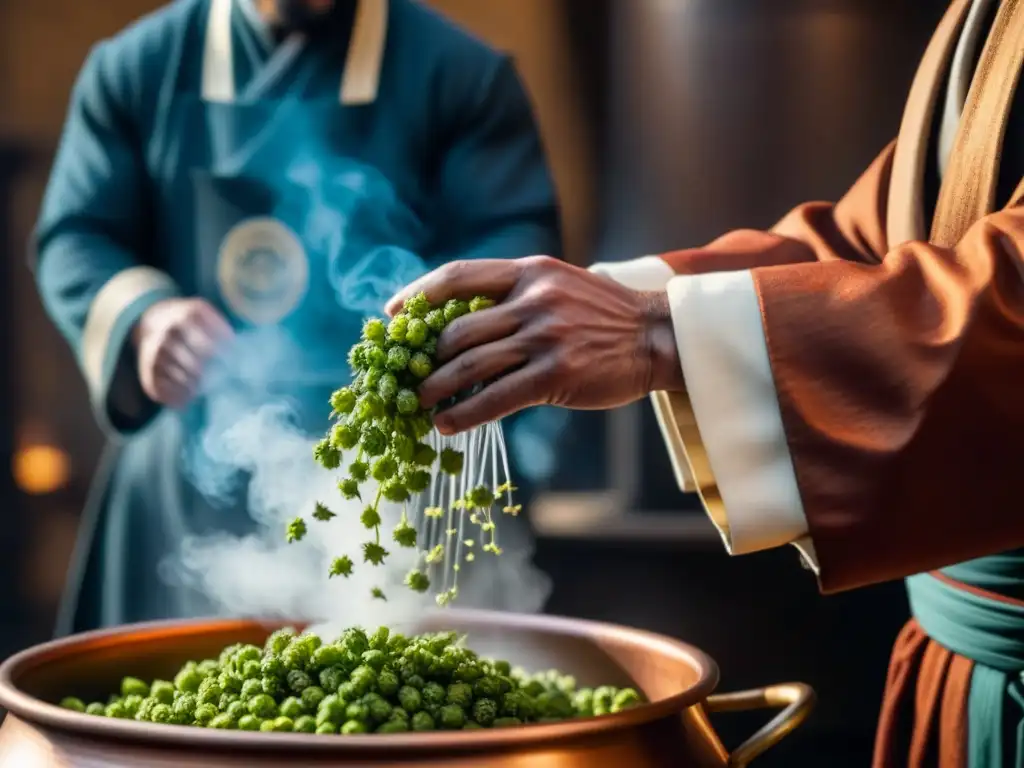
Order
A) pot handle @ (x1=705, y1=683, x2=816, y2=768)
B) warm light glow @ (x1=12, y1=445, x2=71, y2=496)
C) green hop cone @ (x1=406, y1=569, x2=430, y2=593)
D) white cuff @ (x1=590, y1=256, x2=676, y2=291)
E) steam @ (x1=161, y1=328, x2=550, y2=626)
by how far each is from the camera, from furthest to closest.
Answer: warm light glow @ (x1=12, y1=445, x2=71, y2=496)
steam @ (x1=161, y1=328, x2=550, y2=626)
white cuff @ (x1=590, y1=256, x2=676, y2=291)
green hop cone @ (x1=406, y1=569, x2=430, y2=593)
pot handle @ (x1=705, y1=683, x2=816, y2=768)

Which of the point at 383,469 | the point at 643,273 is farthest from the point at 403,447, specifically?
the point at 643,273

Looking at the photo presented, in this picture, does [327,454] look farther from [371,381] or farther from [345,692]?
[345,692]

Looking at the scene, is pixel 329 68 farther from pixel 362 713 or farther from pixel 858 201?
pixel 362 713

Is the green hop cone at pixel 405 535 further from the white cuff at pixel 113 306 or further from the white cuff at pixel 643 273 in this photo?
the white cuff at pixel 113 306

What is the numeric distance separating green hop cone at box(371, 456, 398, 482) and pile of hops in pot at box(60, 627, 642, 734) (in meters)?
0.21

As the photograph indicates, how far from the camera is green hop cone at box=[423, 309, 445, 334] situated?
4.01 ft

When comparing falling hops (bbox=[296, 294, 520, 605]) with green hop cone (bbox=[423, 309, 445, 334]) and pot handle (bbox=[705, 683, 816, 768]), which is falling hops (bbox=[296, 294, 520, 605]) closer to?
green hop cone (bbox=[423, 309, 445, 334])

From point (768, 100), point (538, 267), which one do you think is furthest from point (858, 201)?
A: point (538, 267)

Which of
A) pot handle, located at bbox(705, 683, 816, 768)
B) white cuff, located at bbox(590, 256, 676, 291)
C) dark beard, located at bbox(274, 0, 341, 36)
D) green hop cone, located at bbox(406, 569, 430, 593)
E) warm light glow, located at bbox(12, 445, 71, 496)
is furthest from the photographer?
warm light glow, located at bbox(12, 445, 71, 496)

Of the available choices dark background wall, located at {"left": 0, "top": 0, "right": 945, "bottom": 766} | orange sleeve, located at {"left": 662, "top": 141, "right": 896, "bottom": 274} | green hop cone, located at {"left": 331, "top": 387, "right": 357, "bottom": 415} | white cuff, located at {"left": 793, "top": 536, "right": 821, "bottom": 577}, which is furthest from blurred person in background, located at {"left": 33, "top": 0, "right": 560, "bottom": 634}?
white cuff, located at {"left": 793, "top": 536, "right": 821, "bottom": 577}

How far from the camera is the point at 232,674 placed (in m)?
1.28

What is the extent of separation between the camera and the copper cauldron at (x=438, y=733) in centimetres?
99

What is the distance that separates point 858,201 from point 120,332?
1633mm

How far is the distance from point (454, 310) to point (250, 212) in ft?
4.84
